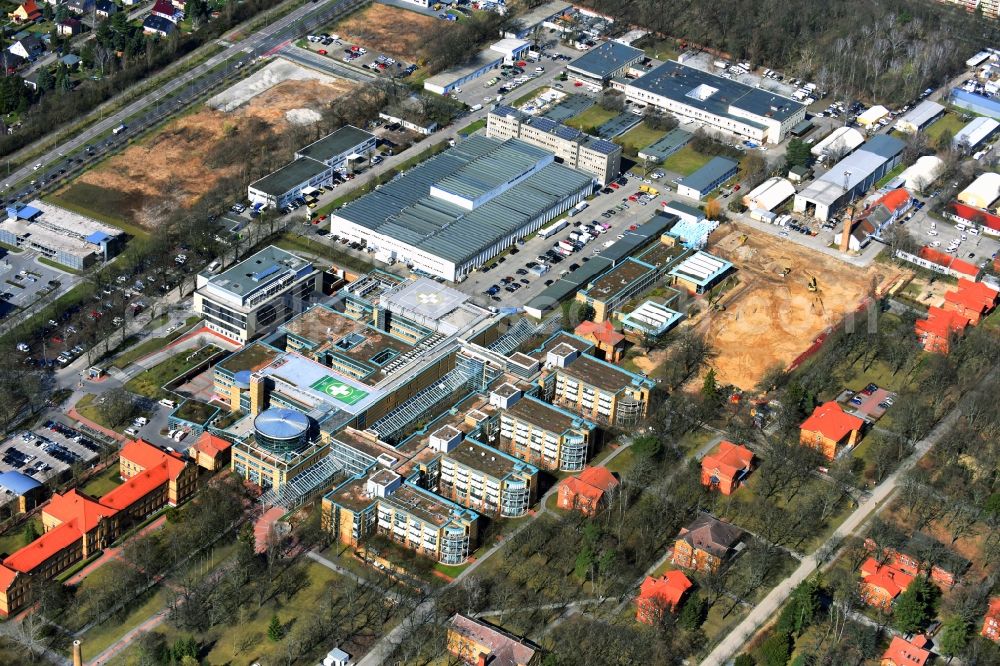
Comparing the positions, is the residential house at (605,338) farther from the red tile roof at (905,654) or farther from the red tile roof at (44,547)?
the red tile roof at (44,547)

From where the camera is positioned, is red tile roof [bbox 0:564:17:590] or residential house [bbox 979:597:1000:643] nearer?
red tile roof [bbox 0:564:17:590]

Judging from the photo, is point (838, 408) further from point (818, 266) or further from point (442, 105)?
point (442, 105)

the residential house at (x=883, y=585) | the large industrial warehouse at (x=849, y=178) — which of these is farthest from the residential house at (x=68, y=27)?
the residential house at (x=883, y=585)

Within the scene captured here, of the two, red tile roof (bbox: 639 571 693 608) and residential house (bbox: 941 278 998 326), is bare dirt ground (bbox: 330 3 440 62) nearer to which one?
residential house (bbox: 941 278 998 326)

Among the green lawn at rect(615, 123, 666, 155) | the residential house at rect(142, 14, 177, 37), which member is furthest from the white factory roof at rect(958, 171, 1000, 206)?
the residential house at rect(142, 14, 177, 37)

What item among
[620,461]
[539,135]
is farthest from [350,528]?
[539,135]

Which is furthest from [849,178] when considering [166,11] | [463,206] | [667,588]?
[166,11]
